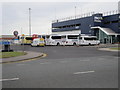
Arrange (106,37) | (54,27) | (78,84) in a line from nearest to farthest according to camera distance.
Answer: (78,84), (106,37), (54,27)

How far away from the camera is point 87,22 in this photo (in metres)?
59.5

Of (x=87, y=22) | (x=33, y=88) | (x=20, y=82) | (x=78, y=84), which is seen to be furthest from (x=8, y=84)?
(x=87, y=22)

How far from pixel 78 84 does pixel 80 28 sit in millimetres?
59075

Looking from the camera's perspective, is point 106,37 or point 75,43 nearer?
point 75,43

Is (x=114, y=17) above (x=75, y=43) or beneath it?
above

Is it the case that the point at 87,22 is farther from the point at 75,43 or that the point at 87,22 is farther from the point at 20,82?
the point at 20,82

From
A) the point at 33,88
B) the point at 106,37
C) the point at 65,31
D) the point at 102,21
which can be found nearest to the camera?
the point at 33,88

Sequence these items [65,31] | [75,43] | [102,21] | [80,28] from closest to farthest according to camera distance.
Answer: [75,43] < [102,21] < [80,28] < [65,31]

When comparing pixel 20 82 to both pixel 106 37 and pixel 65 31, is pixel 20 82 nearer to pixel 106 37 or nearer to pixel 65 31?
pixel 106 37

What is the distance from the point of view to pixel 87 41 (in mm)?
43969

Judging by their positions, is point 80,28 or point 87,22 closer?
point 87,22

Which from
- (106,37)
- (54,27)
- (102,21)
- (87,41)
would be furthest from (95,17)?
(54,27)

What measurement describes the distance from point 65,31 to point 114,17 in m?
26.0

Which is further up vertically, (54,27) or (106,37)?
(54,27)
